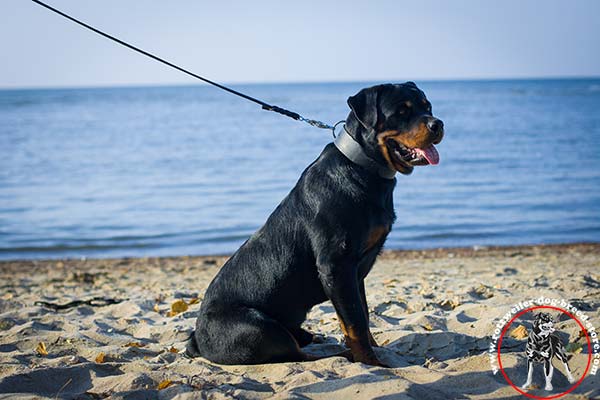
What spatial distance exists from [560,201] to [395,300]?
10.1 meters

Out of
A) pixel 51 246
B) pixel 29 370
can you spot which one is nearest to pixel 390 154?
pixel 29 370

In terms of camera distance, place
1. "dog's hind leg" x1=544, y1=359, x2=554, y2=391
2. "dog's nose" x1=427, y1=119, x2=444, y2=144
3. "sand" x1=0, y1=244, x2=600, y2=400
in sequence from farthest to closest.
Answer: "dog's nose" x1=427, y1=119, x2=444, y2=144 < "sand" x1=0, y1=244, x2=600, y2=400 < "dog's hind leg" x1=544, y1=359, x2=554, y2=391

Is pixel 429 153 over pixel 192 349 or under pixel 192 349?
over


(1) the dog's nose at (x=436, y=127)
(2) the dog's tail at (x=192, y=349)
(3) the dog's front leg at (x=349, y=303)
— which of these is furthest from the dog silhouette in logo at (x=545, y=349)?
(2) the dog's tail at (x=192, y=349)

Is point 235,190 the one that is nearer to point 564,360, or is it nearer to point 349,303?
point 349,303

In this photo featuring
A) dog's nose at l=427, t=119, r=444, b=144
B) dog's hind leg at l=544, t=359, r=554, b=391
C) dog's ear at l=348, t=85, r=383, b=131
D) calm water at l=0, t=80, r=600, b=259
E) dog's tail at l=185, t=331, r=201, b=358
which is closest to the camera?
dog's hind leg at l=544, t=359, r=554, b=391

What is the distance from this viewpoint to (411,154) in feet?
14.3

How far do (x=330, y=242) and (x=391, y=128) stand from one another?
84 cm

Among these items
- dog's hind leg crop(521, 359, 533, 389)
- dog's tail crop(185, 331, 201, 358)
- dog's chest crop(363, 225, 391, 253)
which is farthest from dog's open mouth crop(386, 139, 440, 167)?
dog's tail crop(185, 331, 201, 358)

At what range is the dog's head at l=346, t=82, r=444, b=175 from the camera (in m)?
4.34

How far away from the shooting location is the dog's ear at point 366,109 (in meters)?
4.35

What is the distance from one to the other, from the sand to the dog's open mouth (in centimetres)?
129

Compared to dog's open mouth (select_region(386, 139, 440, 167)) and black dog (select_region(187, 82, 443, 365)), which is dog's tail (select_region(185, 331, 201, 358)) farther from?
dog's open mouth (select_region(386, 139, 440, 167))

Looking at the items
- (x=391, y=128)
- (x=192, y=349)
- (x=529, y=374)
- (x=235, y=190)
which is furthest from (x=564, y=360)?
(x=235, y=190)
